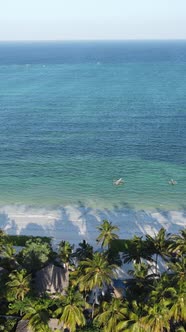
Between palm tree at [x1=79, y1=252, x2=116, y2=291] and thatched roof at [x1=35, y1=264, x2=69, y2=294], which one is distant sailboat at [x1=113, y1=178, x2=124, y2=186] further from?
palm tree at [x1=79, y1=252, x2=116, y2=291]

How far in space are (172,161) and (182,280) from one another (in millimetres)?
53610

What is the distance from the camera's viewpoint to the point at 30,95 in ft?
506

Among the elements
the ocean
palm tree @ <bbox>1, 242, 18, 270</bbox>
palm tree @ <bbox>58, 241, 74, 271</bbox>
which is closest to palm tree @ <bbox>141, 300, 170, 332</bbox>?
palm tree @ <bbox>58, 241, 74, 271</bbox>

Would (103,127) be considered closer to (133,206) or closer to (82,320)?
(133,206)

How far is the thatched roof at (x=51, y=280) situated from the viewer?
135ft

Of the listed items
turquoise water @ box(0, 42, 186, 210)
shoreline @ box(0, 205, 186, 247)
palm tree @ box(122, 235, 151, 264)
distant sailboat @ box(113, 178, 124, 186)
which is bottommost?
palm tree @ box(122, 235, 151, 264)

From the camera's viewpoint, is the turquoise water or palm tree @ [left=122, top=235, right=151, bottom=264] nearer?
palm tree @ [left=122, top=235, right=151, bottom=264]

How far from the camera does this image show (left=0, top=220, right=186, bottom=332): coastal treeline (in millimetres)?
32656

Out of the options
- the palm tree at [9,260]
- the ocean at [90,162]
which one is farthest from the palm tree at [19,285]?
the ocean at [90,162]

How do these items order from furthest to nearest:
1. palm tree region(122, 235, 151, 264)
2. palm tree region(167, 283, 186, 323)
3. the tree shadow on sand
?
the tree shadow on sand, palm tree region(122, 235, 151, 264), palm tree region(167, 283, 186, 323)

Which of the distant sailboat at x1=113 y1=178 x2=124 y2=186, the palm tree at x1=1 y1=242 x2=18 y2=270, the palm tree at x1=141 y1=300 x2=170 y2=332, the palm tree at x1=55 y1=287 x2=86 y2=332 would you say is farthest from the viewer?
the distant sailboat at x1=113 y1=178 x2=124 y2=186

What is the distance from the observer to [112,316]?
32.6 metres

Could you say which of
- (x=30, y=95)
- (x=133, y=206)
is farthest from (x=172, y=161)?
(x=30, y=95)

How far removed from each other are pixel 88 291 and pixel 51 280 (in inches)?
161
